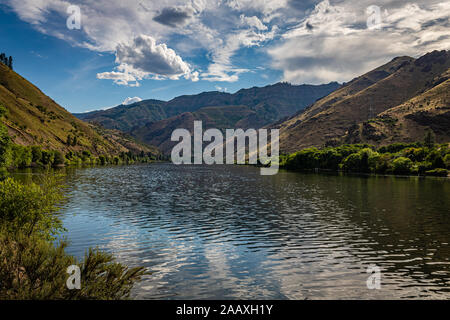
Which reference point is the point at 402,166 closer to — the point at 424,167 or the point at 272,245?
the point at 424,167

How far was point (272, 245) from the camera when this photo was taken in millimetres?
30781

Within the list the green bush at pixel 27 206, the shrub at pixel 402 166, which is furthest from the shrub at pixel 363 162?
the green bush at pixel 27 206

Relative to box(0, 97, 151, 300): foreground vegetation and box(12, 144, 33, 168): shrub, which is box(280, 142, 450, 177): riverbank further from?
box(12, 144, 33, 168): shrub

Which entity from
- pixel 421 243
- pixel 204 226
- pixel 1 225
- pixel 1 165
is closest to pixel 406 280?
pixel 421 243

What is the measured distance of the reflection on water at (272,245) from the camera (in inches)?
801

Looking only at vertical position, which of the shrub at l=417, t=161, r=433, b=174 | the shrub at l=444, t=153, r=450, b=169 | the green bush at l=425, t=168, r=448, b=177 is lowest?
the green bush at l=425, t=168, r=448, b=177

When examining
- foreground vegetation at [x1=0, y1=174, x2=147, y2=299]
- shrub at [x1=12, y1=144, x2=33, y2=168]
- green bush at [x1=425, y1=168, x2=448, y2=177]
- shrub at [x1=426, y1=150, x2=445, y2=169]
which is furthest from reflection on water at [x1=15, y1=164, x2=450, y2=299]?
shrub at [x1=426, y1=150, x2=445, y2=169]

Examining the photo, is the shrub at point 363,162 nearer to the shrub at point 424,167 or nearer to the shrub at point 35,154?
the shrub at point 424,167

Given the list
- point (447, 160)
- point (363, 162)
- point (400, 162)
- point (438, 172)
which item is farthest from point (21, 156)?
point (447, 160)

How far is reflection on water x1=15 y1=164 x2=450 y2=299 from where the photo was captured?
66.7 ft

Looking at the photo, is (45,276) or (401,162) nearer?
(45,276)

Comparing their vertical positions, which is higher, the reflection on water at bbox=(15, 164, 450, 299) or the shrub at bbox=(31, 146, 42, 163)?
the shrub at bbox=(31, 146, 42, 163)
